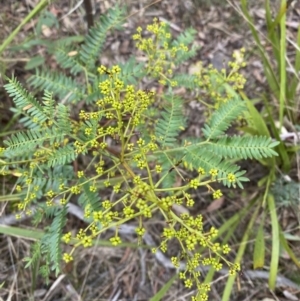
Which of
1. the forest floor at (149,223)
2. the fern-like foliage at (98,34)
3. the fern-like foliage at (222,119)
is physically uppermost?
the fern-like foliage at (98,34)

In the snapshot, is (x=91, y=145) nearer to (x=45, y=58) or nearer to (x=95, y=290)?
(x=95, y=290)

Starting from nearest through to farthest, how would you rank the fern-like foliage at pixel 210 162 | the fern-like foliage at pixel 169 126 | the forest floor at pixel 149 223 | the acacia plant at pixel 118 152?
the acacia plant at pixel 118 152, the fern-like foliage at pixel 210 162, the fern-like foliage at pixel 169 126, the forest floor at pixel 149 223

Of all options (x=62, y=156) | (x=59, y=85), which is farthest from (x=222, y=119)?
(x=59, y=85)

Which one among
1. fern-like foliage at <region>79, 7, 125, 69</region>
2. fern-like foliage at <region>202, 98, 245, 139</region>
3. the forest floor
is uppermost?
fern-like foliage at <region>79, 7, 125, 69</region>

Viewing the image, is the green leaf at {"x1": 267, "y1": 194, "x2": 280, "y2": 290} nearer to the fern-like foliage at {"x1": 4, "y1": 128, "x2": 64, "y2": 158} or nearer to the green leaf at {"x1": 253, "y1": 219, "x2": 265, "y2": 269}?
the green leaf at {"x1": 253, "y1": 219, "x2": 265, "y2": 269}

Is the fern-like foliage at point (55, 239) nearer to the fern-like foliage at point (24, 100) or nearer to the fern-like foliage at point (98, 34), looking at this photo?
the fern-like foliage at point (24, 100)

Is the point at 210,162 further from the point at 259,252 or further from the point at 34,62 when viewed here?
the point at 34,62

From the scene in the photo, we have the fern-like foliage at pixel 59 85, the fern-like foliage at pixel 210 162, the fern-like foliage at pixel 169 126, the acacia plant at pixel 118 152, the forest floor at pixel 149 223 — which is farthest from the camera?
the forest floor at pixel 149 223

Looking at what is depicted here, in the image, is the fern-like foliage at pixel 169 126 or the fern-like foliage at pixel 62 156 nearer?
the fern-like foliage at pixel 62 156

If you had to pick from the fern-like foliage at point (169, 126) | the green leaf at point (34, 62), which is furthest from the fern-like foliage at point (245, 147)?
the green leaf at point (34, 62)

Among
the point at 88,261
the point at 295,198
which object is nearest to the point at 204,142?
the point at 295,198

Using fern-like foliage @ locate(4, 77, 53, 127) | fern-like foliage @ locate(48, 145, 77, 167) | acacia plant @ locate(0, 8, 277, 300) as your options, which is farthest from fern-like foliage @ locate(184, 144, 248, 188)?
fern-like foliage @ locate(4, 77, 53, 127)
